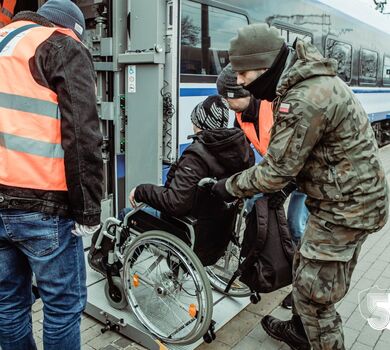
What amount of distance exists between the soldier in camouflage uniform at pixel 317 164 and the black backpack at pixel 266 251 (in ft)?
0.84

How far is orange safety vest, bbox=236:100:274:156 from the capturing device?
302cm

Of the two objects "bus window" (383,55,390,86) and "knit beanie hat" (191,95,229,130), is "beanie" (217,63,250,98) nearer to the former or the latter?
"knit beanie hat" (191,95,229,130)

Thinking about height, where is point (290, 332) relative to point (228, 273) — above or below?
below

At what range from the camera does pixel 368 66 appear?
29.3ft

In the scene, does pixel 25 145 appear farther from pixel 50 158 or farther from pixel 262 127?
pixel 262 127

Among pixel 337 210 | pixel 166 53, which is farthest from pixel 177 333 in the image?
pixel 166 53

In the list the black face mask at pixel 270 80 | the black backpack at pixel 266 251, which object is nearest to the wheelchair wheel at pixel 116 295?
the black backpack at pixel 266 251

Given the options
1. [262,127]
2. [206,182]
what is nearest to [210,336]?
[206,182]

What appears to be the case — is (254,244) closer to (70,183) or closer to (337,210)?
(337,210)

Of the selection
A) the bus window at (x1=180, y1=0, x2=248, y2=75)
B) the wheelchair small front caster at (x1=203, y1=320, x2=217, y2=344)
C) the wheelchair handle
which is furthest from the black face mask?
the bus window at (x1=180, y1=0, x2=248, y2=75)

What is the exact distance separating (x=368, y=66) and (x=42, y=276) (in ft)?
28.4

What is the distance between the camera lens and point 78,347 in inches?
78.2

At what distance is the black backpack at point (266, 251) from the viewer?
2396mm

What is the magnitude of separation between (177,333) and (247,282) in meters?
0.52
